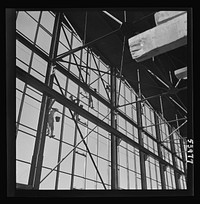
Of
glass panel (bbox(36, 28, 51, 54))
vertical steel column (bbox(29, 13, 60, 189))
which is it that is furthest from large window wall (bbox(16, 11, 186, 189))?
vertical steel column (bbox(29, 13, 60, 189))

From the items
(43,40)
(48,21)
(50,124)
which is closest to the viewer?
(50,124)

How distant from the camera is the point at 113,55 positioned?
51.2ft

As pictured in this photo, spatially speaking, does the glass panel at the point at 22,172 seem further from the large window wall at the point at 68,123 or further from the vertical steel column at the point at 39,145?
the vertical steel column at the point at 39,145

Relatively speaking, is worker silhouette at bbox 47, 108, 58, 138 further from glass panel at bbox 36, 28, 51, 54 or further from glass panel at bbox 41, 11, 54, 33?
glass panel at bbox 41, 11, 54, 33

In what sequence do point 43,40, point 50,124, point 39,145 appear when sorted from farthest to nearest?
1. point 43,40
2. point 50,124
3. point 39,145

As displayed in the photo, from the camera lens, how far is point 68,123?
11.5m

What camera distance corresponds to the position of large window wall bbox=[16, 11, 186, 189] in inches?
360

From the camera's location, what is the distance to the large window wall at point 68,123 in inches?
360

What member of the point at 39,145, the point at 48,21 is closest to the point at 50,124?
the point at 39,145

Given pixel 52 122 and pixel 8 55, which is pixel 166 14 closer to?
pixel 8 55

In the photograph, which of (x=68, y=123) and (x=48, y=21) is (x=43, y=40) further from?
(x=68, y=123)

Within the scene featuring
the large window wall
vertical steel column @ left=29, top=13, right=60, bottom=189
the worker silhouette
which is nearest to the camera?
vertical steel column @ left=29, top=13, right=60, bottom=189

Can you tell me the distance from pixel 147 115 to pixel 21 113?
529 inches
